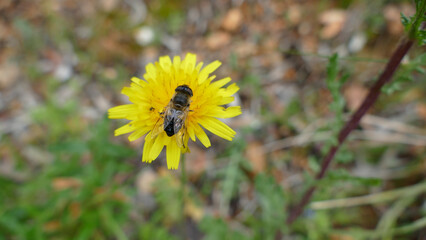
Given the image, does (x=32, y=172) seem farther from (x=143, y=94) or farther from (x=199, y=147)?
(x=143, y=94)

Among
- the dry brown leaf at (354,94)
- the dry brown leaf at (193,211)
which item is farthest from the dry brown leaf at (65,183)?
the dry brown leaf at (354,94)

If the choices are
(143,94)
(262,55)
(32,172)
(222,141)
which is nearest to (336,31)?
Answer: (262,55)

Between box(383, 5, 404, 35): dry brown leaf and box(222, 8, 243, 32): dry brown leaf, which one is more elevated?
box(222, 8, 243, 32): dry brown leaf

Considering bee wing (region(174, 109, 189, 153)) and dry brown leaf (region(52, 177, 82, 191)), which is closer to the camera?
bee wing (region(174, 109, 189, 153))

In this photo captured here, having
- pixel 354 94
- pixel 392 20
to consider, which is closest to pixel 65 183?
pixel 354 94

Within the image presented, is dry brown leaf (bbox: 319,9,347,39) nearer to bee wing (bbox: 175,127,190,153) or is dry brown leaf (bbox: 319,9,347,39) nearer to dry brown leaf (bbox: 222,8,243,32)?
dry brown leaf (bbox: 222,8,243,32)

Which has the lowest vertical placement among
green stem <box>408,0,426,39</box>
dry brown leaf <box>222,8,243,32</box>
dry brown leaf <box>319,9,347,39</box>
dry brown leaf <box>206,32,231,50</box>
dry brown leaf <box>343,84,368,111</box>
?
green stem <box>408,0,426,39</box>

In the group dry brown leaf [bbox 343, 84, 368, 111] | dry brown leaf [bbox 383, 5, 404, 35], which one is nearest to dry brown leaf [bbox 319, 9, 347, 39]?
dry brown leaf [bbox 383, 5, 404, 35]
